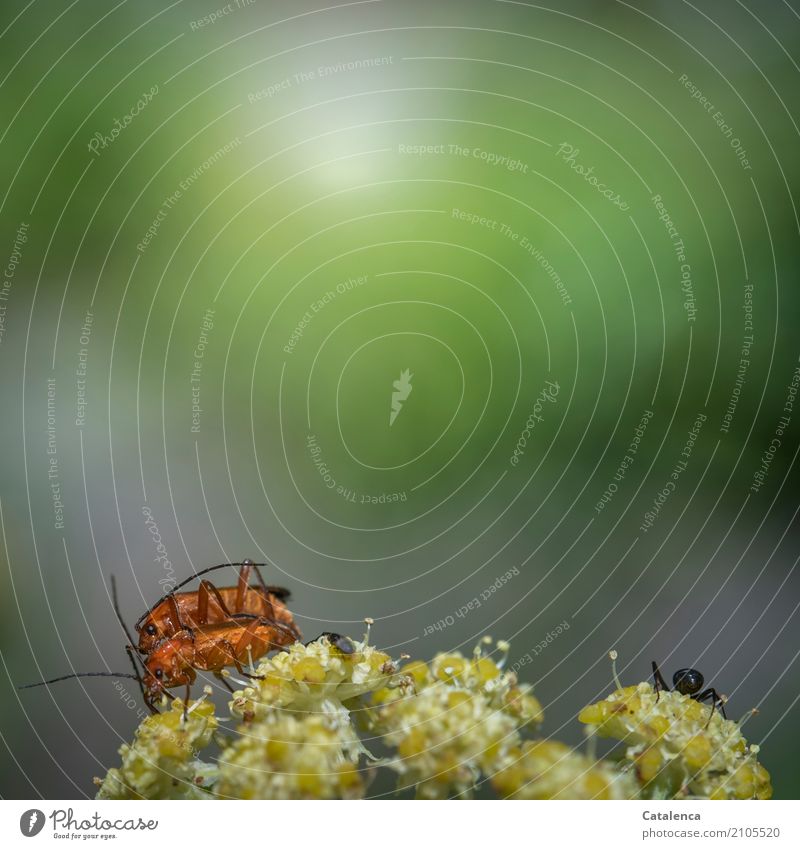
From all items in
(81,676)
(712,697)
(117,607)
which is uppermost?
(117,607)

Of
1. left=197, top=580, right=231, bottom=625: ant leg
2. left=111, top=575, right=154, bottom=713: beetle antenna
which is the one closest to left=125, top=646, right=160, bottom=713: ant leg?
left=111, top=575, right=154, bottom=713: beetle antenna

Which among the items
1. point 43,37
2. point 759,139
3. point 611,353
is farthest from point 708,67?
point 43,37

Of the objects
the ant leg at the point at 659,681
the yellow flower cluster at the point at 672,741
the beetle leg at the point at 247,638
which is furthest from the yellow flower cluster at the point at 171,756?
the ant leg at the point at 659,681

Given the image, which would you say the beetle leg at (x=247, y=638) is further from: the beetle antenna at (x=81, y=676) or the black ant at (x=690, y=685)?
the black ant at (x=690, y=685)

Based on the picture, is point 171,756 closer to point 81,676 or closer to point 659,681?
point 81,676

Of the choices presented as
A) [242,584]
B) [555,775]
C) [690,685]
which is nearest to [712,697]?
[690,685]

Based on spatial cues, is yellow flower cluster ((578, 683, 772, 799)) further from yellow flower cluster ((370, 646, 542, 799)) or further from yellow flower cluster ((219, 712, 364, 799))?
yellow flower cluster ((219, 712, 364, 799))
